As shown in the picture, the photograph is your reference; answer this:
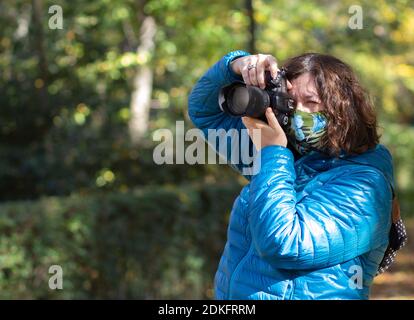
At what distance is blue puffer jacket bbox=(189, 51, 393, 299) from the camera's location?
212 cm

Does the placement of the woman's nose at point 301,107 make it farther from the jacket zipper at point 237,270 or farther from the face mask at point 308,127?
the jacket zipper at point 237,270

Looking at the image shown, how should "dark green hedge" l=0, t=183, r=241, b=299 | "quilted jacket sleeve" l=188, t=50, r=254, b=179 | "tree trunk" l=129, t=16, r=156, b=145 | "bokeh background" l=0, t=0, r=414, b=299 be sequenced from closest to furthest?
"quilted jacket sleeve" l=188, t=50, r=254, b=179 < "dark green hedge" l=0, t=183, r=241, b=299 < "bokeh background" l=0, t=0, r=414, b=299 < "tree trunk" l=129, t=16, r=156, b=145

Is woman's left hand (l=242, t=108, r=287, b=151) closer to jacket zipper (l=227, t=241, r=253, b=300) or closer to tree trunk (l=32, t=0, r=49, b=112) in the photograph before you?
jacket zipper (l=227, t=241, r=253, b=300)

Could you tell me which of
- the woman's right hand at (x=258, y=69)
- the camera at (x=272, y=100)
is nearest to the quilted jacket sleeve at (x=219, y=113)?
the woman's right hand at (x=258, y=69)

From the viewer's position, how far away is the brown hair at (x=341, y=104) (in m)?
2.28

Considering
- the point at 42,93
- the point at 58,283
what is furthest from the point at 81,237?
the point at 42,93

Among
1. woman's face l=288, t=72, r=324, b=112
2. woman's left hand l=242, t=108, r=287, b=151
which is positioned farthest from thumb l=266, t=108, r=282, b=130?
woman's face l=288, t=72, r=324, b=112

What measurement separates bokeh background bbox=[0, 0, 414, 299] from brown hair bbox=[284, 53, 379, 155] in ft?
13.1

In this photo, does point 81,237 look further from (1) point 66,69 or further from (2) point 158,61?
(2) point 158,61

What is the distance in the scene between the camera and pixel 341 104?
231cm

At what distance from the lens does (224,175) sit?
934 centimetres

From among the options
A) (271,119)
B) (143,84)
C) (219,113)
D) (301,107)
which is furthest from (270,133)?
(143,84)

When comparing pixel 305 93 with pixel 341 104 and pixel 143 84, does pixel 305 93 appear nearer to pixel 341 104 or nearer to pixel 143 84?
pixel 341 104

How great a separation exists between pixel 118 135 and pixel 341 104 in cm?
659
